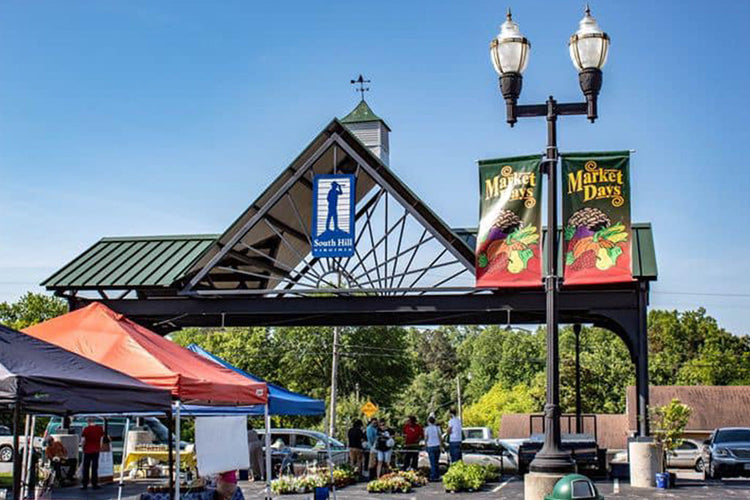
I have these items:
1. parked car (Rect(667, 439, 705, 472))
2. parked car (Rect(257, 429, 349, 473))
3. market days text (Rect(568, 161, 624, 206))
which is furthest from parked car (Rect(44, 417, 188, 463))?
market days text (Rect(568, 161, 624, 206))

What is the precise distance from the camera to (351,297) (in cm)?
2609

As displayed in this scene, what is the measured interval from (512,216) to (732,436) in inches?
694

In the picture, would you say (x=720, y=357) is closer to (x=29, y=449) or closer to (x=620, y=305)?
(x=620, y=305)

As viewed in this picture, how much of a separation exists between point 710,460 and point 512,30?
18.8 m

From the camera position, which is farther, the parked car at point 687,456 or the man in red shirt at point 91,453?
the parked car at point 687,456

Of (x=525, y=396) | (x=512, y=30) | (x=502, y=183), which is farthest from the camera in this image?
(x=525, y=396)

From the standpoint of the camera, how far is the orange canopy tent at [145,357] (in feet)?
40.2

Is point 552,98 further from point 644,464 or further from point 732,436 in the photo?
point 732,436

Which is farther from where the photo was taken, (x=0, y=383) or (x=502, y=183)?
(x=502, y=183)

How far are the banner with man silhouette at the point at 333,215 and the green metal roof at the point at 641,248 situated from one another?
2.81 metres

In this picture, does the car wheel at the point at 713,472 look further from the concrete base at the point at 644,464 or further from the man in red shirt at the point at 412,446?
the man in red shirt at the point at 412,446

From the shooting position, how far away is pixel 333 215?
25672 mm

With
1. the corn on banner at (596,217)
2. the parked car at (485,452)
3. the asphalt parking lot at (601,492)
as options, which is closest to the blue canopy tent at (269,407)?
the asphalt parking lot at (601,492)

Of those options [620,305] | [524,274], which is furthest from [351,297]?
[524,274]
